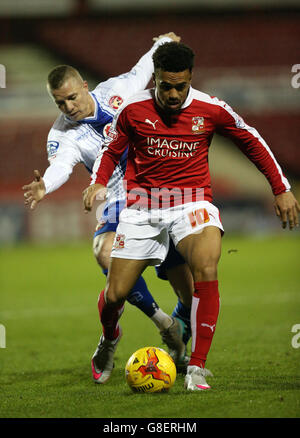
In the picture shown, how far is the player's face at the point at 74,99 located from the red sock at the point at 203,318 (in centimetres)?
171

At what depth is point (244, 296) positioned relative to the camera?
31.1 ft

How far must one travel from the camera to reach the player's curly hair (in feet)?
13.8

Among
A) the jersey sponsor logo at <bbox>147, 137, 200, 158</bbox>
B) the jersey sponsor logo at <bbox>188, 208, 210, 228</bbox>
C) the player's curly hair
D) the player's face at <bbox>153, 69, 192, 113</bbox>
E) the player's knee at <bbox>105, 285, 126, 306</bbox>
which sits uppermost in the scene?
the player's curly hair

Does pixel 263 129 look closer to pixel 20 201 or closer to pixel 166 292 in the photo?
pixel 20 201

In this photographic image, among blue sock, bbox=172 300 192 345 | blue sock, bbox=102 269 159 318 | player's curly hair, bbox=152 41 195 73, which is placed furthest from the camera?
blue sock, bbox=172 300 192 345

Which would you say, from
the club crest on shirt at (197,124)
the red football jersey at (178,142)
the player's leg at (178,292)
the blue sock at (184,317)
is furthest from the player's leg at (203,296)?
the blue sock at (184,317)

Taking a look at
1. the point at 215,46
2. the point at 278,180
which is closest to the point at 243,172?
the point at 215,46

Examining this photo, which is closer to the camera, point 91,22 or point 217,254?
point 217,254

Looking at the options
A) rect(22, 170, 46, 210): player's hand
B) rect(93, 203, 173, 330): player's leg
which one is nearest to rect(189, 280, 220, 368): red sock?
rect(93, 203, 173, 330): player's leg

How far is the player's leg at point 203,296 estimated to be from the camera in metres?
4.25

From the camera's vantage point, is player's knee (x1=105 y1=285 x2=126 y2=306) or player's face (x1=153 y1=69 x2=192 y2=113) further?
player's knee (x1=105 y1=285 x2=126 y2=306)

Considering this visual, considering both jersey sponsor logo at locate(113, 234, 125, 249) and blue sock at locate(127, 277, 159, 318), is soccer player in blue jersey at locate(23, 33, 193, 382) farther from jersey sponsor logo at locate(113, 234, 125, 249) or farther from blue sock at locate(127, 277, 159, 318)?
jersey sponsor logo at locate(113, 234, 125, 249)

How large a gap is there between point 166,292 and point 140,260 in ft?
19.4

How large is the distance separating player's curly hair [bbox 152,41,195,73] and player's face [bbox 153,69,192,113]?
0.03m
